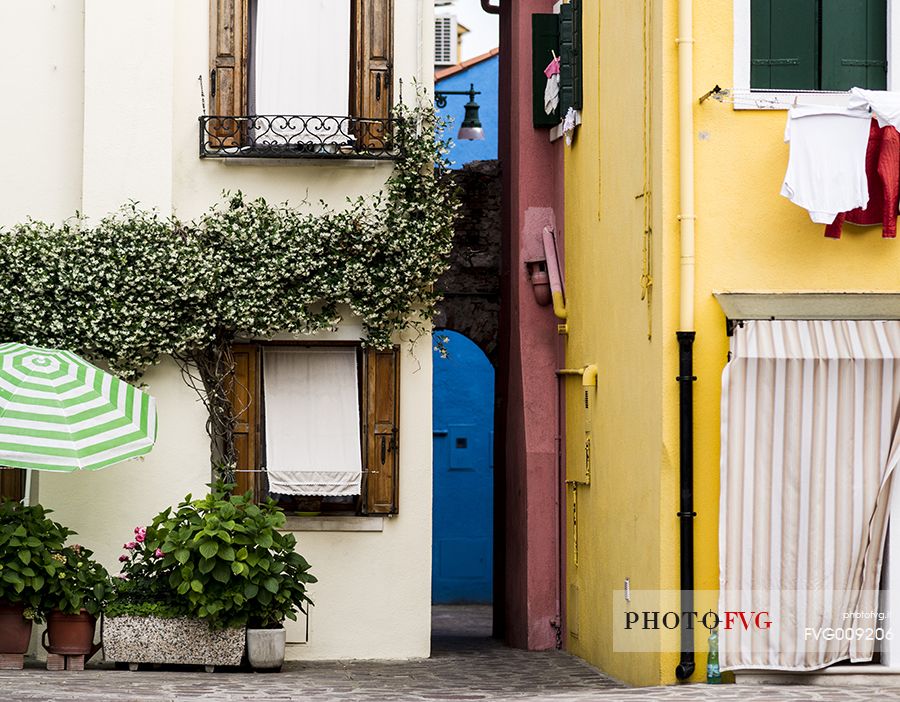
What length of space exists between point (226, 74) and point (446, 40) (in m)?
16.2

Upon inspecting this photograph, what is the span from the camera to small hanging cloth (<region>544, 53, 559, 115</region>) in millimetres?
14672

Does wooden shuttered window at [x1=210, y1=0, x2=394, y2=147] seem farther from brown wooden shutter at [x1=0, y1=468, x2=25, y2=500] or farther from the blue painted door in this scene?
the blue painted door

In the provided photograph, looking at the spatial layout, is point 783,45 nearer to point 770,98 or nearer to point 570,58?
point 770,98

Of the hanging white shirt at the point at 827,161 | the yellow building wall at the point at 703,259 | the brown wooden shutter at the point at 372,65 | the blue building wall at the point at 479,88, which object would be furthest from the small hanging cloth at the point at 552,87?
the blue building wall at the point at 479,88

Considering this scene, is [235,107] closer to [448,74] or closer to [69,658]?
[69,658]

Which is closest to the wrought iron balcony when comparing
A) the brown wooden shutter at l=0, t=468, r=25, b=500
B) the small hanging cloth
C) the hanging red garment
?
the small hanging cloth

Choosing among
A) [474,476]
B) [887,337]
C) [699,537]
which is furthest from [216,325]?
[474,476]

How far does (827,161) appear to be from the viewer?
1032 cm

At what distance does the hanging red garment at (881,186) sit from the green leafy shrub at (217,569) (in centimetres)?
496

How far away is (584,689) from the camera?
447 inches

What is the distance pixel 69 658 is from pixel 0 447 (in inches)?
78.3

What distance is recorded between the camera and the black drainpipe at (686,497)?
34.8ft

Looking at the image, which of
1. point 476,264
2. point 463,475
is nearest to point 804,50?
point 476,264

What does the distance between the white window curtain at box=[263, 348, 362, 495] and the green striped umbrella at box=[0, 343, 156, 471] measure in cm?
173
